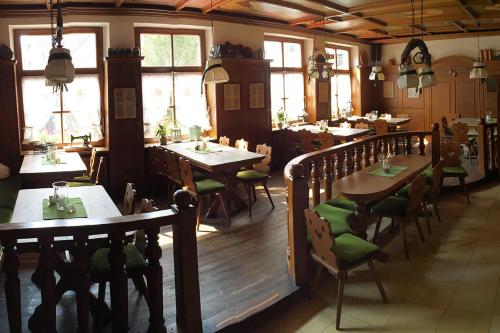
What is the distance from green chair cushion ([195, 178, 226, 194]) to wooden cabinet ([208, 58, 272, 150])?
2.52 meters

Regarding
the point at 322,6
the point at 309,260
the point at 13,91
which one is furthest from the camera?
the point at 322,6

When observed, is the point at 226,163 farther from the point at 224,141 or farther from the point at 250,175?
the point at 224,141

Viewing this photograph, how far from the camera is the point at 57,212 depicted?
3680mm

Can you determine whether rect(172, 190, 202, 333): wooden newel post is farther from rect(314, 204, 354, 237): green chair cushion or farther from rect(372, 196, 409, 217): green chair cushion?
rect(372, 196, 409, 217): green chair cushion

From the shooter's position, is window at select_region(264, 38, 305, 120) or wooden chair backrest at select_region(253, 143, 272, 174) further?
window at select_region(264, 38, 305, 120)

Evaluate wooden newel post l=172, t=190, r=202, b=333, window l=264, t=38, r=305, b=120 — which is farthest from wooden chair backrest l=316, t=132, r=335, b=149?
wooden newel post l=172, t=190, r=202, b=333

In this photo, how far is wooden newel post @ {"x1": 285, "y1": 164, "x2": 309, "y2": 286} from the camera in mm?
3812

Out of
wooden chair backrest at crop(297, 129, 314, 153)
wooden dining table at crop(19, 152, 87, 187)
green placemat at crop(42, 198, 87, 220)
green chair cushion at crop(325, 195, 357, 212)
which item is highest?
wooden chair backrest at crop(297, 129, 314, 153)

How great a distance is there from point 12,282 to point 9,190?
401 cm

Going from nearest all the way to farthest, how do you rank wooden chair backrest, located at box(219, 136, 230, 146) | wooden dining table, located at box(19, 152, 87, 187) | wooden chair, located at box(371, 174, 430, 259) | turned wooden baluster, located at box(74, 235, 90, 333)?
1. turned wooden baluster, located at box(74, 235, 90, 333)
2. wooden chair, located at box(371, 174, 430, 259)
3. wooden dining table, located at box(19, 152, 87, 187)
4. wooden chair backrest, located at box(219, 136, 230, 146)

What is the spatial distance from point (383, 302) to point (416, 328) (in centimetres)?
43

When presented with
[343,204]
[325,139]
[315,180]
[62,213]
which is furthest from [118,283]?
[325,139]

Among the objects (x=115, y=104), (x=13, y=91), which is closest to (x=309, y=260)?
(x=115, y=104)

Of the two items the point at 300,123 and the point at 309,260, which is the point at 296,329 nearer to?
the point at 309,260
